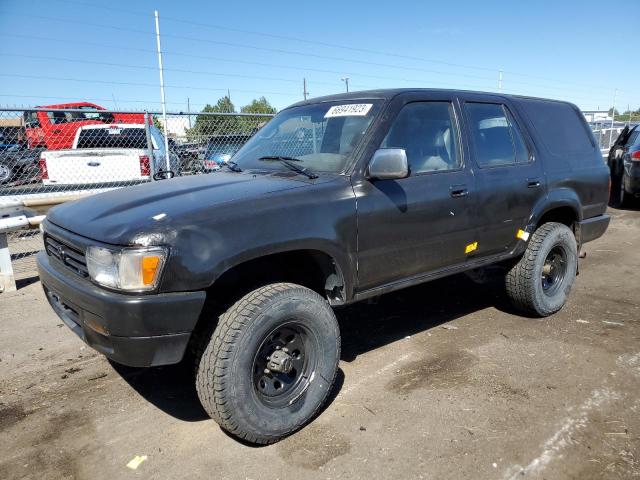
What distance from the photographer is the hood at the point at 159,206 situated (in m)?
2.32

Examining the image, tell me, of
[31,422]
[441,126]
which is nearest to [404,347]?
[441,126]

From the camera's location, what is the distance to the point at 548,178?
4109 mm

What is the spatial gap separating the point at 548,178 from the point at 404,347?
186 centimetres

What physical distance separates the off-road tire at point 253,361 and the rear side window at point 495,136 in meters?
1.84

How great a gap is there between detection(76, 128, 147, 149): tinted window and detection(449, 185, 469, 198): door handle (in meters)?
6.45

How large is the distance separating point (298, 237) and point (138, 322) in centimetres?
90

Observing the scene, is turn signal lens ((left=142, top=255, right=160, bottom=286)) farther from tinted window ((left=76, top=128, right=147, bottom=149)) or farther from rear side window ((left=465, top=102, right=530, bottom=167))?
tinted window ((left=76, top=128, right=147, bottom=149))

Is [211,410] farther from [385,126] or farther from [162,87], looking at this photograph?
[162,87]

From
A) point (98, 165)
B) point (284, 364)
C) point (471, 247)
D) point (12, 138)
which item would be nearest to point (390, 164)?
point (471, 247)

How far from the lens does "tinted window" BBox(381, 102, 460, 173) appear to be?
3.29 metres

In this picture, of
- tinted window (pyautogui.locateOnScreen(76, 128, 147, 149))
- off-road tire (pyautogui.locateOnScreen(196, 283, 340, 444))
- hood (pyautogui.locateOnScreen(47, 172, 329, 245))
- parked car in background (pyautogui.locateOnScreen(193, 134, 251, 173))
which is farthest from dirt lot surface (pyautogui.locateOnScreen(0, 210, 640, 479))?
tinted window (pyautogui.locateOnScreen(76, 128, 147, 149))

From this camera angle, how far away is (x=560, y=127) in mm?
4473

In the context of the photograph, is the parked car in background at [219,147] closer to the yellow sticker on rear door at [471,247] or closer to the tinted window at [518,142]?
the tinted window at [518,142]

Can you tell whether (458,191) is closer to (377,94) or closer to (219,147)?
(377,94)
